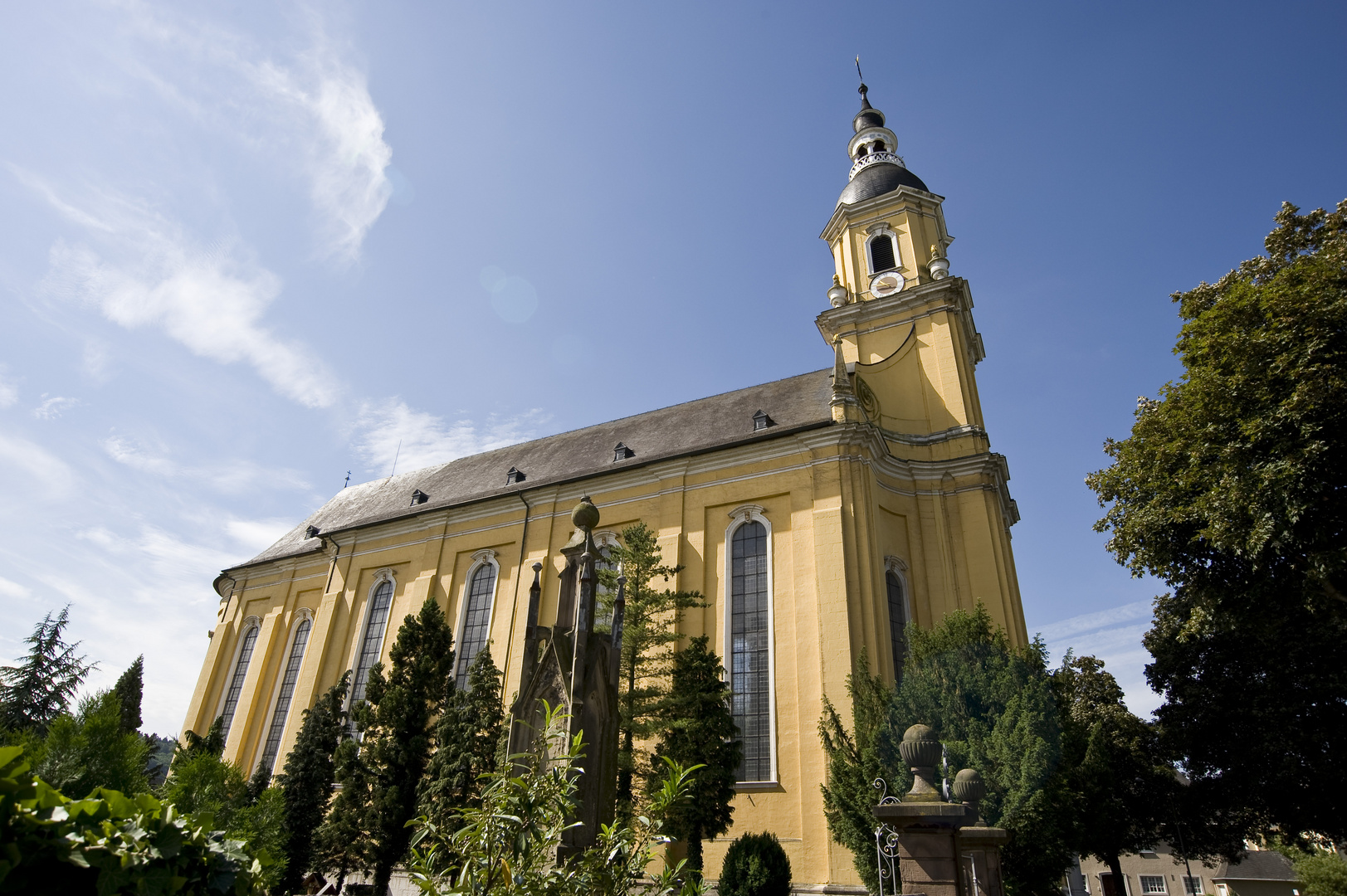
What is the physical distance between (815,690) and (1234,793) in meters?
12.3

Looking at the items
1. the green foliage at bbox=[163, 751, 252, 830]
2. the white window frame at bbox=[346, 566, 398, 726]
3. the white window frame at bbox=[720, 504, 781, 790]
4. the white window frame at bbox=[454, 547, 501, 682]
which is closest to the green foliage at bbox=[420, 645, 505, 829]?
the green foliage at bbox=[163, 751, 252, 830]

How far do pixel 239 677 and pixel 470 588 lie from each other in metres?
13.1

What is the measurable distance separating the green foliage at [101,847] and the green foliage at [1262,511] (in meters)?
15.1

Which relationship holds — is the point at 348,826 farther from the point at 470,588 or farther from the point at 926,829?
the point at 926,829

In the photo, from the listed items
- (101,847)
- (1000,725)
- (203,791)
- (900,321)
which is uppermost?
(900,321)

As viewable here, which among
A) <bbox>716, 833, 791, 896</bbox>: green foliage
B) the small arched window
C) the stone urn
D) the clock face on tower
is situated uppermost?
the small arched window

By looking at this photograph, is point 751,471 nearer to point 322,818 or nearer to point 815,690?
point 815,690

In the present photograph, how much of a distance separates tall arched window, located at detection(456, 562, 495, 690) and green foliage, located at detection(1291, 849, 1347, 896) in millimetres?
30046

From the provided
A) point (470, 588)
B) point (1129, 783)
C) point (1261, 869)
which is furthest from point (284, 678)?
point (1261, 869)

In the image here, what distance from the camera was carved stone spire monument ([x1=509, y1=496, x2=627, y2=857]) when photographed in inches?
290

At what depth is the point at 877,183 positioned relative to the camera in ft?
99.9

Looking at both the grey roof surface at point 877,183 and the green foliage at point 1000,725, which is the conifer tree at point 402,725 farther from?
the grey roof surface at point 877,183

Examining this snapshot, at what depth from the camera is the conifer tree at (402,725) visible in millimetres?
16484

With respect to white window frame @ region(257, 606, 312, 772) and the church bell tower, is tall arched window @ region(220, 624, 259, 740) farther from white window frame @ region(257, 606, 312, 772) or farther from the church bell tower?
the church bell tower
